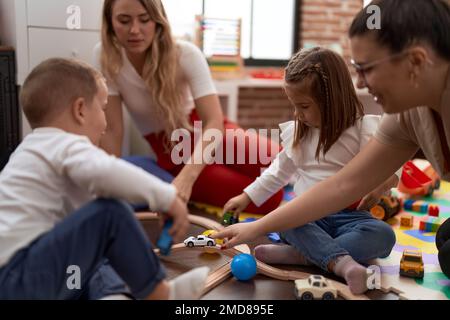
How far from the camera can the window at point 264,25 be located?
292 centimetres

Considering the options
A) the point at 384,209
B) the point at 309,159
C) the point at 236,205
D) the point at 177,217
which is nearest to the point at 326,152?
the point at 309,159

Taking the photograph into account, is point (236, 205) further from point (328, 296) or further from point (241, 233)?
point (328, 296)

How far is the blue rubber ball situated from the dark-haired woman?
9 centimetres

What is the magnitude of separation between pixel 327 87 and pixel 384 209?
0.59 m

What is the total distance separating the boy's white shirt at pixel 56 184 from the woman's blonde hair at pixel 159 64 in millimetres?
809

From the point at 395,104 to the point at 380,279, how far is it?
47 cm

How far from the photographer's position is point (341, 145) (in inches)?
50.0

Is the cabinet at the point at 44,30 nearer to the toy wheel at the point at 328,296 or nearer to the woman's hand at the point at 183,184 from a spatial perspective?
the woman's hand at the point at 183,184

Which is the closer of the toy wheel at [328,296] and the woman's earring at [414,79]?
the woman's earring at [414,79]

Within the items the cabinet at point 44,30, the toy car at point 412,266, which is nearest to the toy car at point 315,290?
the toy car at point 412,266

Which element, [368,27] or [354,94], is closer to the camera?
[368,27]

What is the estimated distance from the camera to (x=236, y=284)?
113cm

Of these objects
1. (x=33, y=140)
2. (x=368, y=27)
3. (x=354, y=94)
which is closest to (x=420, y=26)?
(x=368, y=27)
